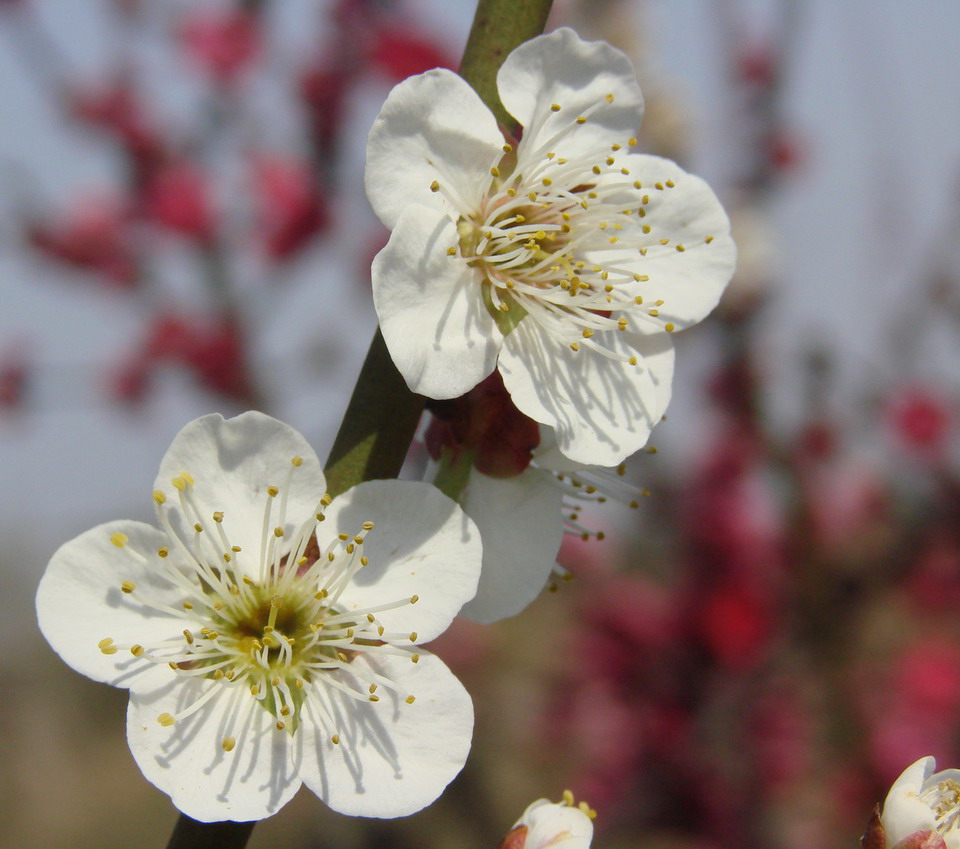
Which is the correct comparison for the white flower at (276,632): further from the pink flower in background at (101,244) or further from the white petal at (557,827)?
the pink flower in background at (101,244)

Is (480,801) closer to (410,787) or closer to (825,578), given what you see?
(825,578)

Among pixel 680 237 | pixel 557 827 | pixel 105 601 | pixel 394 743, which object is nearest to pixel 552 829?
pixel 557 827

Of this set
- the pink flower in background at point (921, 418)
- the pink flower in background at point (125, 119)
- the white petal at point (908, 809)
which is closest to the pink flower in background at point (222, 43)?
the pink flower in background at point (125, 119)

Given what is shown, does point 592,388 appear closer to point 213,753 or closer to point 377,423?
point 377,423

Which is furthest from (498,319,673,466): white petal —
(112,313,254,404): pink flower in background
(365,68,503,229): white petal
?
(112,313,254,404): pink flower in background

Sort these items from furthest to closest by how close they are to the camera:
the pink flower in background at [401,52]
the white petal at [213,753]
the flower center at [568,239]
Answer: the pink flower in background at [401,52] < the flower center at [568,239] < the white petal at [213,753]

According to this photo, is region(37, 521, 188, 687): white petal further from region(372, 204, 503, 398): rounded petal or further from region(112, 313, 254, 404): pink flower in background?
region(112, 313, 254, 404): pink flower in background
